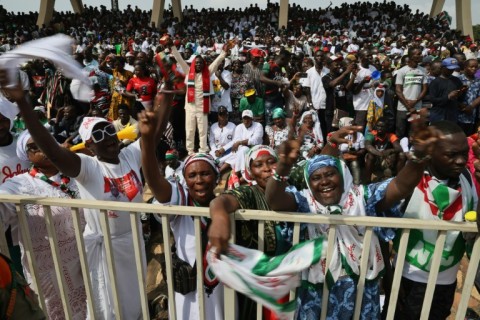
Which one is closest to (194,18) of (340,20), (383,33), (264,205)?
(340,20)

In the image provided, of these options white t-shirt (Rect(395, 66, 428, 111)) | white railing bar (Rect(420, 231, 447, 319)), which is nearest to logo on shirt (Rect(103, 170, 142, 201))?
white railing bar (Rect(420, 231, 447, 319))

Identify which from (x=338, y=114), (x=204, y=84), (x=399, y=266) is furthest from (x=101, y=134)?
(x=338, y=114)

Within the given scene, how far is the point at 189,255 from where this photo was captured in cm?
206

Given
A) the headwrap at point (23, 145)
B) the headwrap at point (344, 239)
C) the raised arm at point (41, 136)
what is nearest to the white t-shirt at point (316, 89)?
the headwrap at point (344, 239)

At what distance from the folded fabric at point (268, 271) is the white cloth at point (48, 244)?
1319 millimetres

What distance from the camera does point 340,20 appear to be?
2298 centimetres

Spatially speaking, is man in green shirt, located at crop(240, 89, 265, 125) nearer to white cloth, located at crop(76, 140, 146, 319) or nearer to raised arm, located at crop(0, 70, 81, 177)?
white cloth, located at crop(76, 140, 146, 319)

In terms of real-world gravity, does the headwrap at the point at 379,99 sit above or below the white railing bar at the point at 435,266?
above

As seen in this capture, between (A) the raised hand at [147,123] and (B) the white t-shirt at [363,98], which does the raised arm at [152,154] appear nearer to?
(A) the raised hand at [147,123]

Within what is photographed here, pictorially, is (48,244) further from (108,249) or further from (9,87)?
(9,87)

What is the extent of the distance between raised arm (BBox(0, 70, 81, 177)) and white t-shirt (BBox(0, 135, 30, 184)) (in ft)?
3.08

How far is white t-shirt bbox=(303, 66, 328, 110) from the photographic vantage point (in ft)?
23.8

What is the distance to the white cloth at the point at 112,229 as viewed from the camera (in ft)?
7.38

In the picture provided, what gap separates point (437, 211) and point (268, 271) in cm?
106
